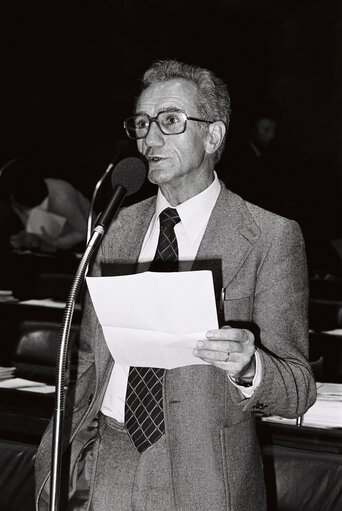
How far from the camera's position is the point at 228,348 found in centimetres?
116

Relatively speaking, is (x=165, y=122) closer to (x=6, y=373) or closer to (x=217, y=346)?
(x=217, y=346)

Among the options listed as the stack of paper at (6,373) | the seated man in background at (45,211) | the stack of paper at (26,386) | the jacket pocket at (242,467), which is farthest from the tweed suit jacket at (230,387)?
the seated man in background at (45,211)

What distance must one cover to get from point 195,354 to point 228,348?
5cm

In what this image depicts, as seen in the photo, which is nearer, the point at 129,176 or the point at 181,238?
the point at 129,176

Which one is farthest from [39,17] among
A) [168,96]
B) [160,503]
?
[160,503]

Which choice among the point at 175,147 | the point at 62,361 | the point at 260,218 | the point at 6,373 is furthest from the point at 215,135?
the point at 6,373

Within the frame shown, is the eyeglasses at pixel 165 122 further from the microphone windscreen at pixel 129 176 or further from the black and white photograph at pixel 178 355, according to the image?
the microphone windscreen at pixel 129 176

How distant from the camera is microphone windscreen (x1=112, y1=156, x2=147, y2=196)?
4.36ft

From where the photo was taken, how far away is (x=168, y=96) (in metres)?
1.52

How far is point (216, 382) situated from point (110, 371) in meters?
0.23

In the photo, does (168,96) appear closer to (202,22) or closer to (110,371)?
(110,371)

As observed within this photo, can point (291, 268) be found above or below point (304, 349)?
above

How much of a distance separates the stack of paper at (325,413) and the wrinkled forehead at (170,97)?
0.86 m

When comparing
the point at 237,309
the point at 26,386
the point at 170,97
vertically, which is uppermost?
the point at 170,97
